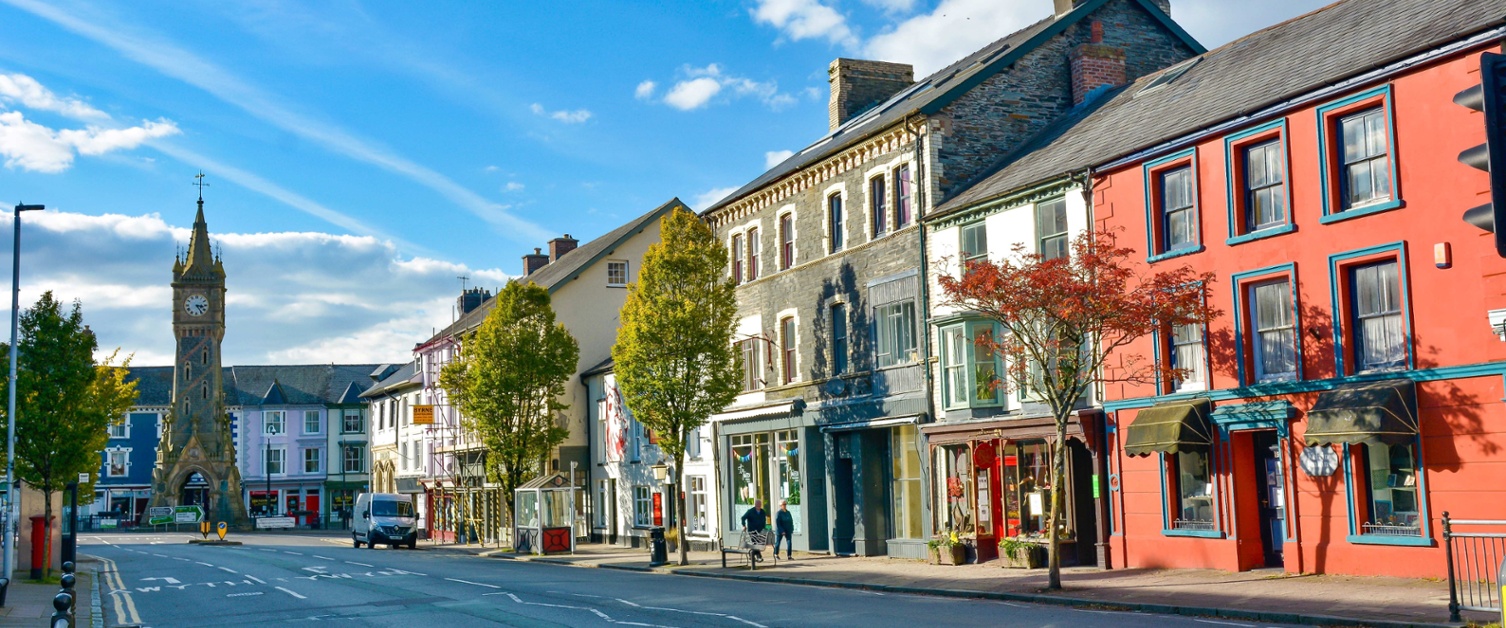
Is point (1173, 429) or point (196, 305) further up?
point (196, 305)

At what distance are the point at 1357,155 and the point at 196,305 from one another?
87388 mm

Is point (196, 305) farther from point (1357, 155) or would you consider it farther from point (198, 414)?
point (1357, 155)

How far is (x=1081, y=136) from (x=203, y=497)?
8161 cm

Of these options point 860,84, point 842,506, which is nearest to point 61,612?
point 842,506

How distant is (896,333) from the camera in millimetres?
31062

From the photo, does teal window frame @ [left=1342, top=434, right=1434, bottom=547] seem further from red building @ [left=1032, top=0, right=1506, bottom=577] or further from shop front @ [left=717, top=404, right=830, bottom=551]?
shop front @ [left=717, top=404, right=830, bottom=551]

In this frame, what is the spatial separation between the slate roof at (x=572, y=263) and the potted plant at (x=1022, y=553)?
27218mm

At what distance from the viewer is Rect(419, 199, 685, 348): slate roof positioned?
51875mm

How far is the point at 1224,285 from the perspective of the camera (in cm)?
2266

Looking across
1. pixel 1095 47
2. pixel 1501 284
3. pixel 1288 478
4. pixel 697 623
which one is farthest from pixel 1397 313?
pixel 1095 47

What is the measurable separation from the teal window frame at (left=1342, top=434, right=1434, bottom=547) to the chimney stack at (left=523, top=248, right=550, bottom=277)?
50.6 metres

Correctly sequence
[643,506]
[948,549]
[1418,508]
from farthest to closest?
[643,506]
[948,549]
[1418,508]

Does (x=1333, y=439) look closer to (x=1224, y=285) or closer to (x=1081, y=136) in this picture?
(x=1224, y=285)

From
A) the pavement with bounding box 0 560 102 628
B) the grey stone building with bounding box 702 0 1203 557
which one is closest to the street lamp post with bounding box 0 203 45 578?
the pavement with bounding box 0 560 102 628
